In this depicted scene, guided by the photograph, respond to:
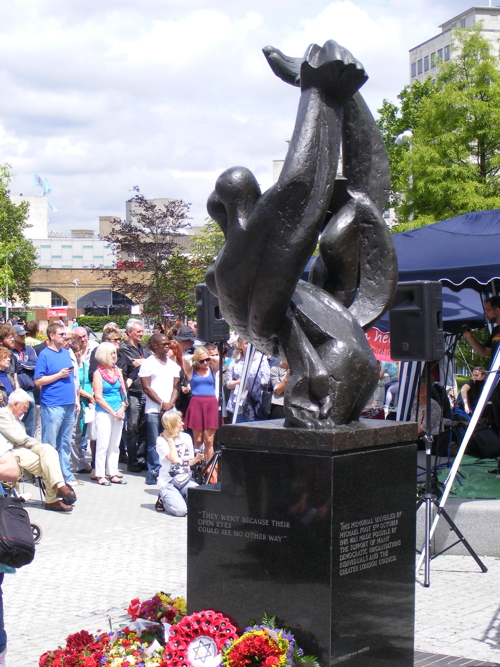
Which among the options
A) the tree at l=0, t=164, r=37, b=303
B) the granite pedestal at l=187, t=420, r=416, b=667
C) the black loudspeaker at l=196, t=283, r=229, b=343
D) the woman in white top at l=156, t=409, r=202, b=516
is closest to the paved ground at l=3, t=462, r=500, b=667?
the woman in white top at l=156, t=409, r=202, b=516

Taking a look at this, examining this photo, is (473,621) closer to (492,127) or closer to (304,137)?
(304,137)

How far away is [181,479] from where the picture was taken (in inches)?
407

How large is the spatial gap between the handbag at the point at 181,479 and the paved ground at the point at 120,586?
0.46 metres

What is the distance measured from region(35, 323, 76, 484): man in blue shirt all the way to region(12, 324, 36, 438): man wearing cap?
10.3 inches

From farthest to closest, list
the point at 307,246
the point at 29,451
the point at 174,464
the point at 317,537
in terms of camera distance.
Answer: the point at 174,464 < the point at 29,451 < the point at 307,246 < the point at 317,537

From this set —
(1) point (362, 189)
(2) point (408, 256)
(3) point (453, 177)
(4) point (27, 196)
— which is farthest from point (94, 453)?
(4) point (27, 196)

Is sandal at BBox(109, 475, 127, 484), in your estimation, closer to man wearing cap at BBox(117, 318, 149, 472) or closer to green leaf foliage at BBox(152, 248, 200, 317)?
man wearing cap at BBox(117, 318, 149, 472)

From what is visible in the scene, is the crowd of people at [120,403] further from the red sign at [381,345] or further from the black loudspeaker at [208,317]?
the red sign at [381,345]

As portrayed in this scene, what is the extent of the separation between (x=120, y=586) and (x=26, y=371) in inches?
199

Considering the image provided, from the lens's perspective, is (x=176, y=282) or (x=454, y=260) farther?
(x=176, y=282)

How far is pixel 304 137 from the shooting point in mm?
4730

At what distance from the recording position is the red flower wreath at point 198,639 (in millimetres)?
4336

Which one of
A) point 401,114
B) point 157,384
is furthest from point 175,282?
point 157,384

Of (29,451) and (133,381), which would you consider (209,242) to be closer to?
(133,381)
